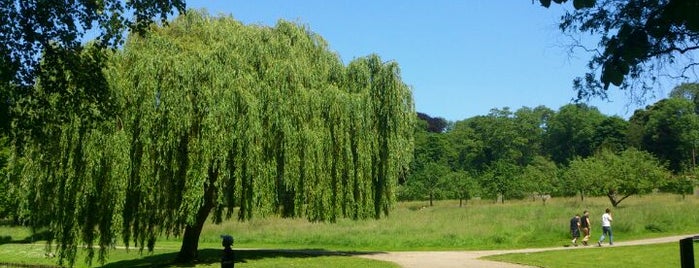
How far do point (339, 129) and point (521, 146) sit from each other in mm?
102872

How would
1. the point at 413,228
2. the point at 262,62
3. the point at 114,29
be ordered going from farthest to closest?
the point at 413,228 < the point at 262,62 < the point at 114,29

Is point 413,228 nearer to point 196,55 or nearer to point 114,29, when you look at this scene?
point 196,55

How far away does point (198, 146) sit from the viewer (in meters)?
16.3

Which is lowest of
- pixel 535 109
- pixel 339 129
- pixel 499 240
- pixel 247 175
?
pixel 499 240

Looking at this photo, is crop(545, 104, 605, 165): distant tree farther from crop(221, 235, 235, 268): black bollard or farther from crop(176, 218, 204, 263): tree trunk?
crop(221, 235, 235, 268): black bollard

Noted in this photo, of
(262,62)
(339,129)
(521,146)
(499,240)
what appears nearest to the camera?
(262,62)

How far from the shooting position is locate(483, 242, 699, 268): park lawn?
1495 cm

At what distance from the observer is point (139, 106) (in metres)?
16.3

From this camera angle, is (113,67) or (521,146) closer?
(113,67)

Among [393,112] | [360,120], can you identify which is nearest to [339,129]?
[360,120]

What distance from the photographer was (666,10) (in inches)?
168

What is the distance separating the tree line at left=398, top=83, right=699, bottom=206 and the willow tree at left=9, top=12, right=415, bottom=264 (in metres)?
8.56

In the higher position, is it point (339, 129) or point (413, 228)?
point (339, 129)

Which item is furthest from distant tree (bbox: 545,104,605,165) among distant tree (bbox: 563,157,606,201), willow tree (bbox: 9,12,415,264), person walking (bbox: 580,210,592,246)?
willow tree (bbox: 9,12,415,264)
